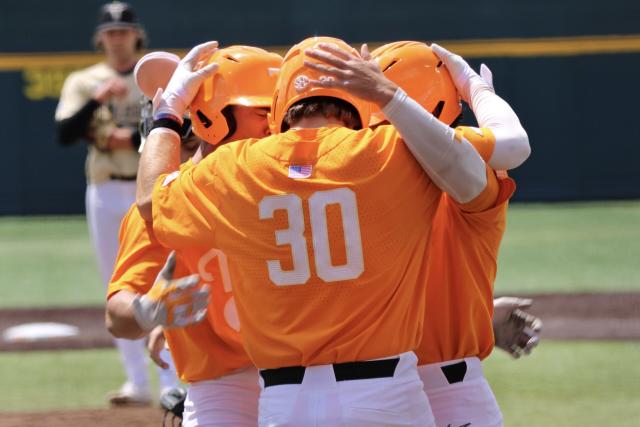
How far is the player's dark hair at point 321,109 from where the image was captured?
276 cm

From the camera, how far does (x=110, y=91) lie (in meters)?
6.99

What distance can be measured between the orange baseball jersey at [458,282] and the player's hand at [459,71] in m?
0.28

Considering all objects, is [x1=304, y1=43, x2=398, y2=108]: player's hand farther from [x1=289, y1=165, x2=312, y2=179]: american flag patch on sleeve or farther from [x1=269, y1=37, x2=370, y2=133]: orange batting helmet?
[x1=289, y1=165, x2=312, y2=179]: american flag patch on sleeve

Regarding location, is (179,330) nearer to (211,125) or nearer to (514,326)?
(211,125)

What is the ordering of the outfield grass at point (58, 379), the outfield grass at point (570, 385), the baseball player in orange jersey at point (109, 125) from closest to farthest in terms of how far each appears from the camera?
the outfield grass at point (570, 385) < the outfield grass at point (58, 379) < the baseball player in orange jersey at point (109, 125)

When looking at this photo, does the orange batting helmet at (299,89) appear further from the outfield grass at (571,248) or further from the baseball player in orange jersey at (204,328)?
the outfield grass at (571,248)

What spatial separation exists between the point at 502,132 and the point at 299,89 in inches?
18.8

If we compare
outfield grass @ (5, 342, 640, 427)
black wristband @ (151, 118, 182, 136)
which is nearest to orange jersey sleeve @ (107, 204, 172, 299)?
black wristband @ (151, 118, 182, 136)

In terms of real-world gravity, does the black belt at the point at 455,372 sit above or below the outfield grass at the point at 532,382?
above

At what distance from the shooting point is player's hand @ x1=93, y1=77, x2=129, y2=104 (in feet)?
22.9

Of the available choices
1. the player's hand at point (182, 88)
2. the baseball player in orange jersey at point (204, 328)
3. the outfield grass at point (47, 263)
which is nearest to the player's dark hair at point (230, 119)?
the baseball player in orange jersey at point (204, 328)

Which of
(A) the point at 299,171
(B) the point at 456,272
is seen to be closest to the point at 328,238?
(A) the point at 299,171

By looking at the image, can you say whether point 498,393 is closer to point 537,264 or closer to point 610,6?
point 537,264

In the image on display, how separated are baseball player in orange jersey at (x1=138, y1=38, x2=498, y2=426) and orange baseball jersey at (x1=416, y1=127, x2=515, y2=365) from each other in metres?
0.17
